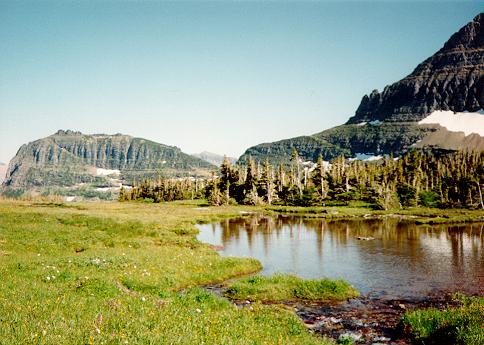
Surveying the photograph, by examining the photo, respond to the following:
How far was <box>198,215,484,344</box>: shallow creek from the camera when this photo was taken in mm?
21188

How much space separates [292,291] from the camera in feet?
85.4

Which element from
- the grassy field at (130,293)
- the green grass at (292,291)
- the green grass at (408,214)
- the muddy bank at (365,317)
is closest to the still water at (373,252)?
the muddy bank at (365,317)

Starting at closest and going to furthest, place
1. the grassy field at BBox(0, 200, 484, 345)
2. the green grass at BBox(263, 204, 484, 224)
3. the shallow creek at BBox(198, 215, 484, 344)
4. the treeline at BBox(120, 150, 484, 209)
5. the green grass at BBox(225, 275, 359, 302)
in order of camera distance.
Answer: the grassy field at BBox(0, 200, 484, 345), the shallow creek at BBox(198, 215, 484, 344), the green grass at BBox(225, 275, 359, 302), the green grass at BBox(263, 204, 484, 224), the treeline at BBox(120, 150, 484, 209)

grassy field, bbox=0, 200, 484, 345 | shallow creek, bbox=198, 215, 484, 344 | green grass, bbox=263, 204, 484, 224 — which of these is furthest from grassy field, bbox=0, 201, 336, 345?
green grass, bbox=263, 204, 484, 224

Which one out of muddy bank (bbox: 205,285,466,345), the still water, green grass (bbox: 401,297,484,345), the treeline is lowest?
the still water

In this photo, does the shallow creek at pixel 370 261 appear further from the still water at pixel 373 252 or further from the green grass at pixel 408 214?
the green grass at pixel 408 214

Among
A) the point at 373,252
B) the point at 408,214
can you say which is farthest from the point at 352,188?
the point at 373,252

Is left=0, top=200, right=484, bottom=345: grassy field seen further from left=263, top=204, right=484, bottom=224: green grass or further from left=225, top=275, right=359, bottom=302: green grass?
left=263, top=204, right=484, bottom=224: green grass

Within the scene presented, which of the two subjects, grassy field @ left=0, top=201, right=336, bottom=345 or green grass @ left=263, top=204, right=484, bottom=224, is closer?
grassy field @ left=0, top=201, right=336, bottom=345

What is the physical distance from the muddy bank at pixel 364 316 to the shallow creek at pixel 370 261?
0.04m

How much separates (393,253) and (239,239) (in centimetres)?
2117

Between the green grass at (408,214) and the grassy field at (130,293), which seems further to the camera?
the green grass at (408,214)

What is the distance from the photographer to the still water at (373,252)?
29.8m

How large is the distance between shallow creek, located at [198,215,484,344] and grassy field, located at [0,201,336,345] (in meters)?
3.48
